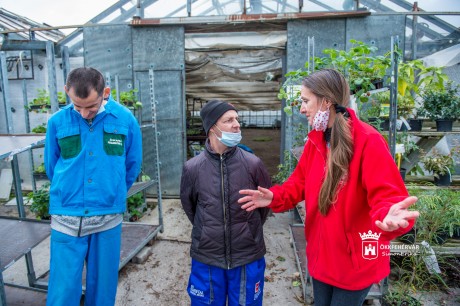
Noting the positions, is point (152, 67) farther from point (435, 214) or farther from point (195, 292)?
point (435, 214)

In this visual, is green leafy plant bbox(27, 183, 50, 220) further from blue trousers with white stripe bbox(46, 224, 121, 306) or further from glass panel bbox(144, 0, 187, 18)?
glass panel bbox(144, 0, 187, 18)

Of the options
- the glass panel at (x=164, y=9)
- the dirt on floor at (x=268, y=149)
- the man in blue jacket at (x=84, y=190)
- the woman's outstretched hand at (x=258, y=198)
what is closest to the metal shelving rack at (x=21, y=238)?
the man in blue jacket at (x=84, y=190)

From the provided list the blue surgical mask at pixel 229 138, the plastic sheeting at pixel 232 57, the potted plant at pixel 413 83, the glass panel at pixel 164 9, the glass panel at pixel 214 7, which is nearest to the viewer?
the blue surgical mask at pixel 229 138

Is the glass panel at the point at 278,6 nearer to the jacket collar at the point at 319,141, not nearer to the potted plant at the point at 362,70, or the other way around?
the potted plant at the point at 362,70

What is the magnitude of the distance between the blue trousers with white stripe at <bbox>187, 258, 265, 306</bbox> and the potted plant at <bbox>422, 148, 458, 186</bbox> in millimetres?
3117

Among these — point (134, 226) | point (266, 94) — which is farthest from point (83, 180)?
point (266, 94)

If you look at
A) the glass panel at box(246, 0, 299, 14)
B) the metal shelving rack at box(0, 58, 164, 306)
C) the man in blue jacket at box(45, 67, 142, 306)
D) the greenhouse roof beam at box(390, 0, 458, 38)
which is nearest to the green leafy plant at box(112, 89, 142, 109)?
the metal shelving rack at box(0, 58, 164, 306)

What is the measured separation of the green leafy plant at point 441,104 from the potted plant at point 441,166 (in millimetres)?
478

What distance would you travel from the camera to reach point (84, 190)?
2098mm

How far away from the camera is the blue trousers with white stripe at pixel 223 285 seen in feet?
6.53

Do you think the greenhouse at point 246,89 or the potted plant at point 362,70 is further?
the greenhouse at point 246,89

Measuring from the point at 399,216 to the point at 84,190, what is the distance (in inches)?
72.1

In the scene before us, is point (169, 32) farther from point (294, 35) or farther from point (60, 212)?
point (60, 212)

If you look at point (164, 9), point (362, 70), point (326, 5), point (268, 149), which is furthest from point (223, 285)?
point (268, 149)
